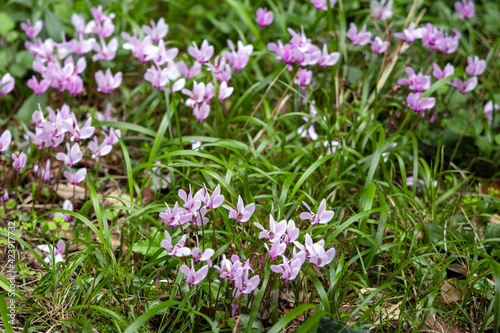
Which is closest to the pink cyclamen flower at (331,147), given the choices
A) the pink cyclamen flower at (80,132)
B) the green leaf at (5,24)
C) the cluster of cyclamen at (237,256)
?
the cluster of cyclamen at (237,256)

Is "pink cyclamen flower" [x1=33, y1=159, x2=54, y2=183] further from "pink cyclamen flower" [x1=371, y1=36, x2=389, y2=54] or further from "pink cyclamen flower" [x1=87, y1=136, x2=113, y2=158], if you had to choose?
"pink cyclamen flower" [x1=371, y1=36, x2=389, y2=54]

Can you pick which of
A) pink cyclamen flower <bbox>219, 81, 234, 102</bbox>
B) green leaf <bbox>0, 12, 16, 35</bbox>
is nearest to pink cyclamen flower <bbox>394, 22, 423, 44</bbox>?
pink cyclamen flower <bbox>219, 81, 234, 102</bbox>

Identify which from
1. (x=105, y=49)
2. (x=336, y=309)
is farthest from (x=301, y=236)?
(x=105, y=49)

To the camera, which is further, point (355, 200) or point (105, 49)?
point (105, 49)

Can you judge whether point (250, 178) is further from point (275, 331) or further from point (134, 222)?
point (275, 331)

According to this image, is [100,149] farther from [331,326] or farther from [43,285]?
[331,326]

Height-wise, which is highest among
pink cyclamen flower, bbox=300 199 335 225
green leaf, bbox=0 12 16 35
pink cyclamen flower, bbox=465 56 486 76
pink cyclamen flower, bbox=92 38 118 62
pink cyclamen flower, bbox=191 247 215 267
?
green leaf, bbox=0 12 16 35

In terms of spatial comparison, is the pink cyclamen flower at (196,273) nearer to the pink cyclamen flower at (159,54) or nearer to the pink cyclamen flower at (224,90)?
the pink cyclamen flower at (224,90)

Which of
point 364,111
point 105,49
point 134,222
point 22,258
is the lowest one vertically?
point 22,258
